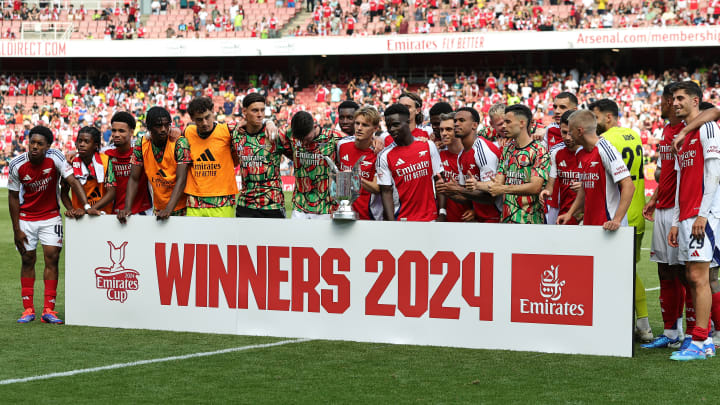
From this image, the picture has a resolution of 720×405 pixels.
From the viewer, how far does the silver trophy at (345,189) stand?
735cm

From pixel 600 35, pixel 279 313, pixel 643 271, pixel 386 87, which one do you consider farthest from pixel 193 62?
pixel 279 313

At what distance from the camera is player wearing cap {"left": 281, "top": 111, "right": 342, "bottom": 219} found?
27.4ft

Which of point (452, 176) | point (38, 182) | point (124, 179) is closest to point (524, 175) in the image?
point (452, 176)

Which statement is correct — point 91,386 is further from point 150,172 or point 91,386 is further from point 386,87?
point 386,87

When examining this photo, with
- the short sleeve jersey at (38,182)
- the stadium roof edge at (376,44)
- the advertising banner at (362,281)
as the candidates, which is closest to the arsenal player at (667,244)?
the advertising banner at (362,281)

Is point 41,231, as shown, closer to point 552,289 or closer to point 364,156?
point 364,156

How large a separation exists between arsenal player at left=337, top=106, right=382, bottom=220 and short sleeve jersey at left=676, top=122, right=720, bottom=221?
2479mm

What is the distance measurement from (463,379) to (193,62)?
39694 millimetres

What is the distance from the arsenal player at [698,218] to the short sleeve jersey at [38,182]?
5.34 meters

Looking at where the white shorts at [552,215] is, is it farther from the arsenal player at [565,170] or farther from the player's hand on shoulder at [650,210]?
the player's hand on shoulder at [650,210]

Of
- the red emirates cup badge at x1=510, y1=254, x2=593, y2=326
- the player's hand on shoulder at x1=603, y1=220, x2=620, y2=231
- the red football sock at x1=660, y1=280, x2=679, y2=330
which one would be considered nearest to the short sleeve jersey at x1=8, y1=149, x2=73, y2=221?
the red emirates cup badge at x1=510, y1=254, x2=593, y2=326

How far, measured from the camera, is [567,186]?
7.70 m

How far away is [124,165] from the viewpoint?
8875mm

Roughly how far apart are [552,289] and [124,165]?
418 centimetres
